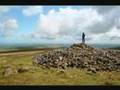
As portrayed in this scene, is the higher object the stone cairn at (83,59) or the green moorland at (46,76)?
the stone cairn at (83,59)

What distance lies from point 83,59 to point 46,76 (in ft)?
1.33

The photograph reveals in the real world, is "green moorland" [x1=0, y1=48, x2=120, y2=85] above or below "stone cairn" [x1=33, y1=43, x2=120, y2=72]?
below

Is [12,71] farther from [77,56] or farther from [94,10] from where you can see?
[94,10]

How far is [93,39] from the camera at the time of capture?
120 inches

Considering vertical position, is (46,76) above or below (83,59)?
below

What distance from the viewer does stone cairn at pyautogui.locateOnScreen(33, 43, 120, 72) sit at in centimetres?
308

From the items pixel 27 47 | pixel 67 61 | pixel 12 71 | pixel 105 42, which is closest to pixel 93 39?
pixel 105 42

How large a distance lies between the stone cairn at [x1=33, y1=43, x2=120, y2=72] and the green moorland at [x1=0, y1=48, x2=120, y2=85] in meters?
0.05

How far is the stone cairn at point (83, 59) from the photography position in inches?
121

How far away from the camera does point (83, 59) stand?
10.2 feet

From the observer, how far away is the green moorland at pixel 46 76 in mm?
3045

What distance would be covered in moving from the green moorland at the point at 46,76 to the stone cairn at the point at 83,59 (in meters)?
0.05

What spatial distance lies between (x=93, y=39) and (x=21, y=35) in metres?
0.71
